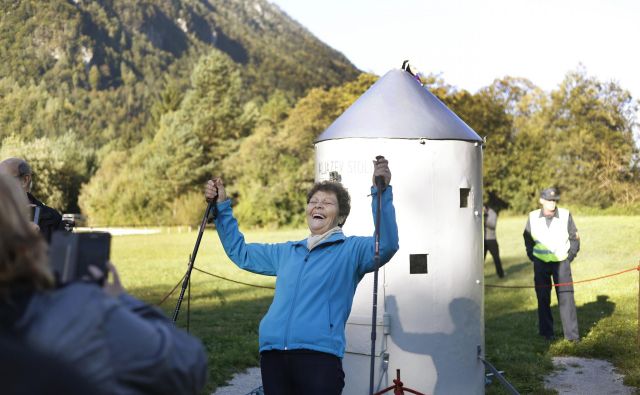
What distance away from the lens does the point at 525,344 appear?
10688 mm

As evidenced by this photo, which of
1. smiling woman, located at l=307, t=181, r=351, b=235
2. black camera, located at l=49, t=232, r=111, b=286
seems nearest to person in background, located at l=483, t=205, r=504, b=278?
smiling woman, located at l=307, t=181, r=351, b=235

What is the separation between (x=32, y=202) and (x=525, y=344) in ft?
22.3

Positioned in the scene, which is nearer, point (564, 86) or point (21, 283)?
point (21, 283)

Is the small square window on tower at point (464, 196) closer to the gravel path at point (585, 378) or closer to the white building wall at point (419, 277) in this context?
the white building wall at point (419, 277)

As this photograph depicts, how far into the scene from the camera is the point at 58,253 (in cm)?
213

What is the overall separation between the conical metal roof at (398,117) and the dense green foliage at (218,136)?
2648 cm

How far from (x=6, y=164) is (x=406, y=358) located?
11.6 ft

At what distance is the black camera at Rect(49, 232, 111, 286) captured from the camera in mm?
2088

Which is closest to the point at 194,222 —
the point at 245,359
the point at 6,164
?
the point at 245,359

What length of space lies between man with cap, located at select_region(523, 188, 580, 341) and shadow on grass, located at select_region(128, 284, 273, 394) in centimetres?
376

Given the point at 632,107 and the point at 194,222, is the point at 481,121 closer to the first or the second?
the point at 632,107

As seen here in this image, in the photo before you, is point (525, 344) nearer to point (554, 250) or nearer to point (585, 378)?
point (554, 250)

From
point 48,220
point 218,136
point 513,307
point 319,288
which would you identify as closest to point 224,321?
point 513,307

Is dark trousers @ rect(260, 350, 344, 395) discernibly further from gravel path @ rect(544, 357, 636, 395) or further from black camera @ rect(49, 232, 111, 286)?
gravel path @ rect(544, 357, 636, 395)
